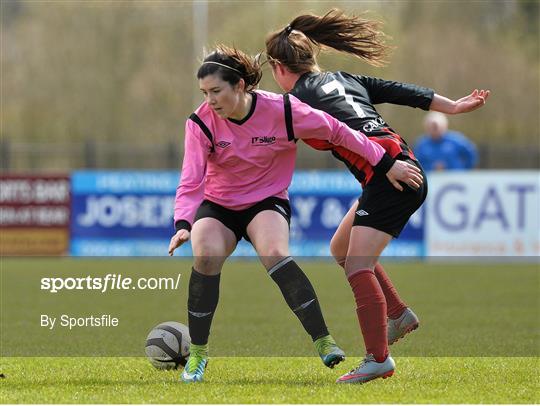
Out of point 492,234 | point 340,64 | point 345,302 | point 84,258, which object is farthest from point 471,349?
point 340,64

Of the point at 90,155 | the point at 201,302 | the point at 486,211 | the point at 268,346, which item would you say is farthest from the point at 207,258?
the point at 90,155

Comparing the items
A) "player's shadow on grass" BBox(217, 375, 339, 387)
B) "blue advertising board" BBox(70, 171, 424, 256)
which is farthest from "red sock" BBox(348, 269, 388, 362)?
"blue advertising board" BBox(70, 171, 424, 256)

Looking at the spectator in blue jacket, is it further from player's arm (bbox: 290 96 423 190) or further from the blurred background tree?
the blurred background tree

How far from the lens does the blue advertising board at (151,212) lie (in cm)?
1641

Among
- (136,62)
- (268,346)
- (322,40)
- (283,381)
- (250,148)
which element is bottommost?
(136,62)

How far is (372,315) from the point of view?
6004 millimetres

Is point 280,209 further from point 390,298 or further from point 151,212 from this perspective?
point 151,212

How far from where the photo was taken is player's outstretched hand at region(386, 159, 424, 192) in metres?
6.02

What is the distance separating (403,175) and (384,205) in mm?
197

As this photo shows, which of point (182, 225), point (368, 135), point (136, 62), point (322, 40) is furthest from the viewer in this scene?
point (136, 62)

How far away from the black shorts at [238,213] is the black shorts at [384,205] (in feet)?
1.38

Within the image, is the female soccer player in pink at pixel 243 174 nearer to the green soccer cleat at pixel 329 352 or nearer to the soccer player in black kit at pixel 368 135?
the green soccer cleat at pixel 329 352

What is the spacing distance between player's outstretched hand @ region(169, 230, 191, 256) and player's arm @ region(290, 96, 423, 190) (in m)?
0.82

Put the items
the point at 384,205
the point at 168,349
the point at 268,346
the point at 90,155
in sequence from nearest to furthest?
the point at 384,205 → the point at 168,349 → the point at 268,346 → the point at 90,155
